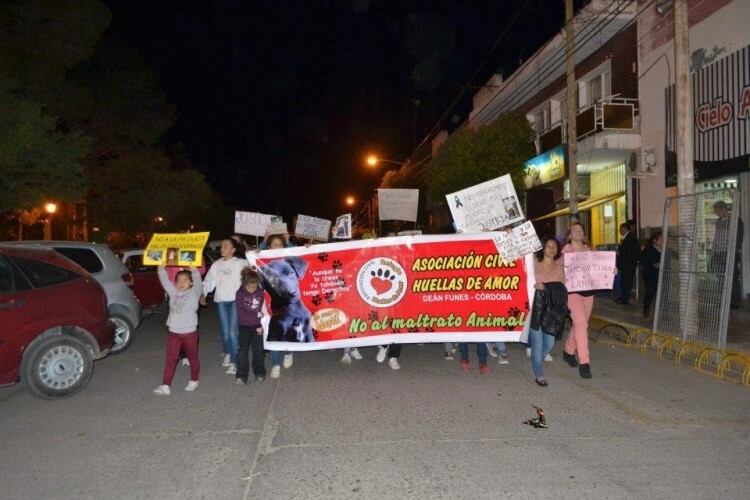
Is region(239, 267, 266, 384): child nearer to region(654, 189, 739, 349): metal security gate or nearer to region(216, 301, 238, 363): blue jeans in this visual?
region(216, 301, 238, 363): blue jeans

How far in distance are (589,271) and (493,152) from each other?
50.1 ft

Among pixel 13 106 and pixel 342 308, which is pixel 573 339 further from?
pixel 13 106

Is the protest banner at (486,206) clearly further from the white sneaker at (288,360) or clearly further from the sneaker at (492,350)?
the white sneaker at (288,360)

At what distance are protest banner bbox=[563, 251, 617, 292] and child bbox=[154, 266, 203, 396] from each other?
4381 millimetres

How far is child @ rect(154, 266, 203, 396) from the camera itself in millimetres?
7105

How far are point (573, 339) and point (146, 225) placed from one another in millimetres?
31007

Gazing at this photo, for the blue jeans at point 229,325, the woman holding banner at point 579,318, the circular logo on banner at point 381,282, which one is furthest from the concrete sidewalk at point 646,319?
the blue jeans at point 229,325

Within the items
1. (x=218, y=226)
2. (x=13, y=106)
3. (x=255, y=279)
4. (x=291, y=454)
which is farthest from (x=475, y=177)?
(x=218, y=226)

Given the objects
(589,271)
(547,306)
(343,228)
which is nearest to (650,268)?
(589,271)

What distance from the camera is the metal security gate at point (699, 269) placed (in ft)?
26.6

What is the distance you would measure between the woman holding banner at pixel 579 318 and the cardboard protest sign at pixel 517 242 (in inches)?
27.1

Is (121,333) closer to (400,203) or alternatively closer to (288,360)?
(288,360)

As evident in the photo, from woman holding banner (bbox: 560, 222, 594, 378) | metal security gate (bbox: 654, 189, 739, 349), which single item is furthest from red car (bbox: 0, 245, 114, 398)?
metal security gate (bbox: 654, 189, 739, 349)

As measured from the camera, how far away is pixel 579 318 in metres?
7.71
